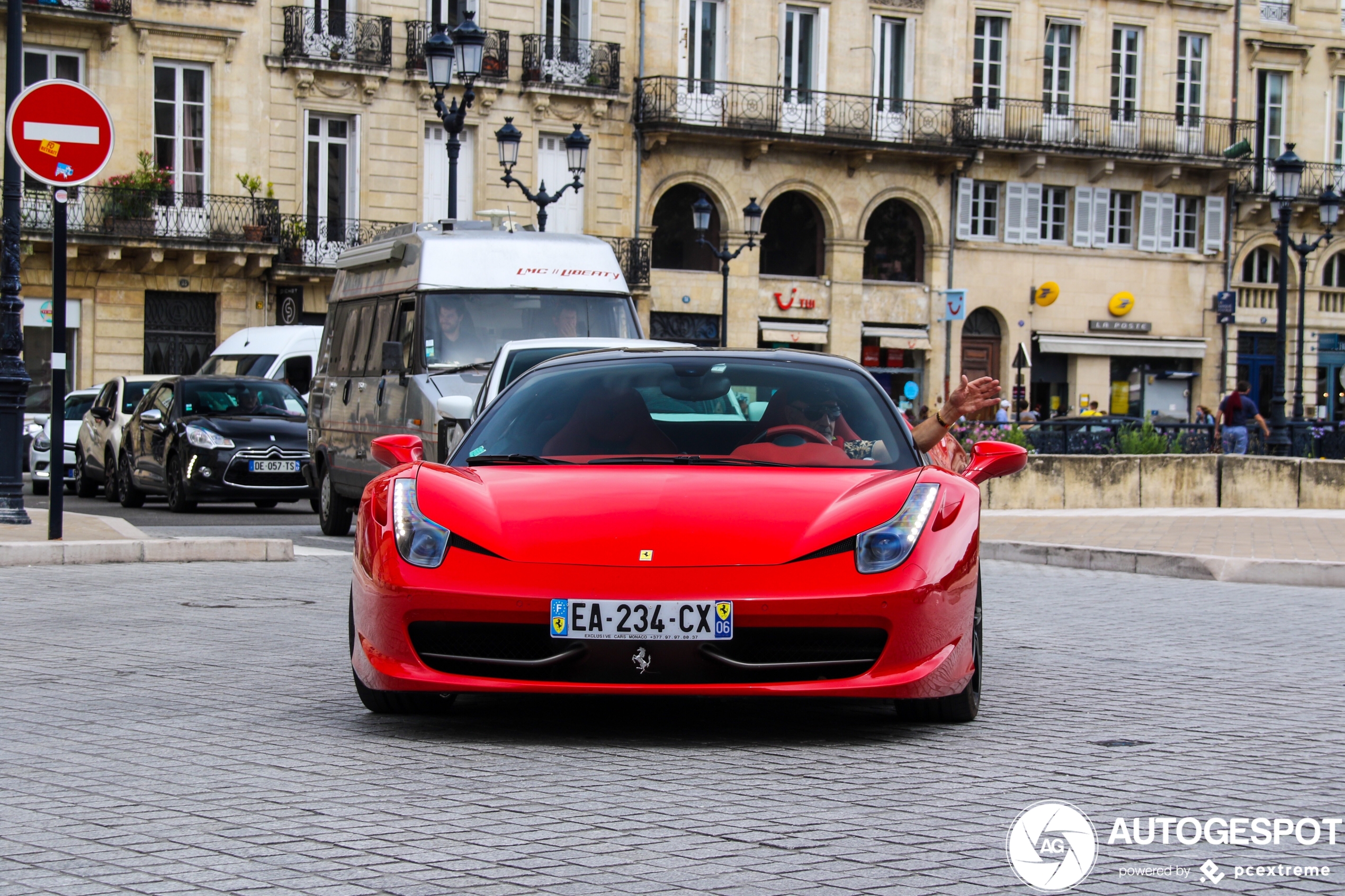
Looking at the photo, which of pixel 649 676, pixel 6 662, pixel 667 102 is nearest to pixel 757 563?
pixel 649 676

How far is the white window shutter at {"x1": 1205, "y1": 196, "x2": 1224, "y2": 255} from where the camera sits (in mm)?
50438

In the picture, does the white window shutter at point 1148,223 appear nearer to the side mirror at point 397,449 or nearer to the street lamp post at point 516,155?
the street lamp post at point 516,155

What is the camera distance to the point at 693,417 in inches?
286

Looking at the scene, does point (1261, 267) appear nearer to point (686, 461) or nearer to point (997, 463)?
point (997, 463)

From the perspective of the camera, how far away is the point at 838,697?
6.02 m

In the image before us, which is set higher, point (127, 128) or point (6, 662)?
point (127, 128)

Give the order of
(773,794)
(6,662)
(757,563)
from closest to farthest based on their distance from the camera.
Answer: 1. (773,794)
2. (757,563)
3. (6,662)

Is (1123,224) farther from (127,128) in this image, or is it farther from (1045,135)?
(127,128)

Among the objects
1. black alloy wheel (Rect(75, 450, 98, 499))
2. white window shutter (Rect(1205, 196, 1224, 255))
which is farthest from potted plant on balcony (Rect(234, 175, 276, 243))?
white window shutter (Rect(1205, 196, 1224, 255))

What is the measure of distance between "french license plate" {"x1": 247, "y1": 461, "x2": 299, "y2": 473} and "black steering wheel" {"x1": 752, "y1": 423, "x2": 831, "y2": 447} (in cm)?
1473

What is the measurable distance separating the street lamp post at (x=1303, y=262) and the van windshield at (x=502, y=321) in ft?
56.0

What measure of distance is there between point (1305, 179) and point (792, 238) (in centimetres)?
1471

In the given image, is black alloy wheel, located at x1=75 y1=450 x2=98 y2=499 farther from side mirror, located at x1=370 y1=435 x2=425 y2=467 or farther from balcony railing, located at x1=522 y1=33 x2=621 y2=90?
balcony railing, located at x1=522 y1=33 x2=621 y2=90

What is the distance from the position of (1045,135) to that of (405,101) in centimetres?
1639
